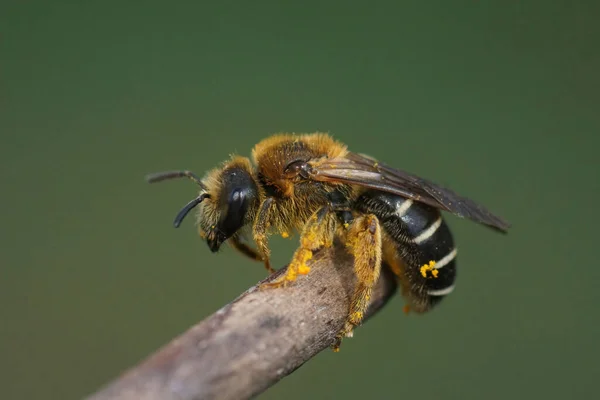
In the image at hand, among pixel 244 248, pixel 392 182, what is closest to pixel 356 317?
pixel 392 182

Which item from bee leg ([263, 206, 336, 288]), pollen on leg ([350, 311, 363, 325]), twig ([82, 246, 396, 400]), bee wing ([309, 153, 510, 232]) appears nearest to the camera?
Result: twig ([82, 246, 396, 400])

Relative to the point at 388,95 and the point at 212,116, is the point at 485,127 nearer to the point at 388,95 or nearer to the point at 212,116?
the point at 388,95

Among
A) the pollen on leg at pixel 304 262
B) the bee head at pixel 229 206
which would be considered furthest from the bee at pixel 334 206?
the pollen on leg at pixel 304 262

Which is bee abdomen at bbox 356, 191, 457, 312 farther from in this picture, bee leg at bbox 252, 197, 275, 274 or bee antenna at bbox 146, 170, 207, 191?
bee antenna at bbox 146, 170, 207, 191

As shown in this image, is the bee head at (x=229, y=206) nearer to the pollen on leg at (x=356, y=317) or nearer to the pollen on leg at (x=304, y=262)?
the pollen on leg at (x=304, y=262)

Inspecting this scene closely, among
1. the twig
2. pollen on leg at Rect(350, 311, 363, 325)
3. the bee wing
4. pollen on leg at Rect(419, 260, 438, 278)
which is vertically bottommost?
the twig

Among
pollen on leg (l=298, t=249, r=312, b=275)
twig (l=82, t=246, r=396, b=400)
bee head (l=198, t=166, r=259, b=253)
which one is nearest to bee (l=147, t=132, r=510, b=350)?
bee head (l=198, t=166, r=259, b=253)

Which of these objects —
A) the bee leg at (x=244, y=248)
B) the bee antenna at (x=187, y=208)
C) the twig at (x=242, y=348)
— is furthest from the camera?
the bee leg at (x=244, y=248)

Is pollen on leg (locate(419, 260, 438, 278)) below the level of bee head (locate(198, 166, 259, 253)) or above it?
below
